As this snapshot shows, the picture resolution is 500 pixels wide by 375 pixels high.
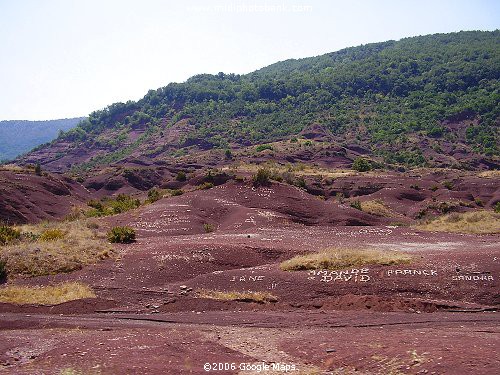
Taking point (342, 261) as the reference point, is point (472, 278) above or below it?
below

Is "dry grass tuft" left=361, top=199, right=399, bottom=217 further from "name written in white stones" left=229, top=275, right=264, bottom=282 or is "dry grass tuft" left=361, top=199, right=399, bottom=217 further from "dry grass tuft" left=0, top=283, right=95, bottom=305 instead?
"dry grass tuft" left=0, top=283, right=95, bottom=305

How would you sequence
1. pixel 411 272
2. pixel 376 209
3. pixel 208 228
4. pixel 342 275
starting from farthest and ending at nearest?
pixel 376 209 < pixel 208 228 < pixel 342 275 < pixel 411 272

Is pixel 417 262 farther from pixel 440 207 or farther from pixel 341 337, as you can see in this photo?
pixel 440 207

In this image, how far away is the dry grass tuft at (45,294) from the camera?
13969 millimetres

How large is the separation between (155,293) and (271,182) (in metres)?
22.8

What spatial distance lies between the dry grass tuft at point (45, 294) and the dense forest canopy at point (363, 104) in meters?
69.5

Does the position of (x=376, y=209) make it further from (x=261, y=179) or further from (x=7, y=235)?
(x=7, y=235)

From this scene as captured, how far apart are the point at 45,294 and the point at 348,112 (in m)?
97.7

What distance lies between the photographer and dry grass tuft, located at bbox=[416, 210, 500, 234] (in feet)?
89.2

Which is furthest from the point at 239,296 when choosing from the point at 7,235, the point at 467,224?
the point at 467,224

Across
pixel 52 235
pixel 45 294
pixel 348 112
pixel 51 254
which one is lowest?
pixel 45 294

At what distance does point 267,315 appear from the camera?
12.7m

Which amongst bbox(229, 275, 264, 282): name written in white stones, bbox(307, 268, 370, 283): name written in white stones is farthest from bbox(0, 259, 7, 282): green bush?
bbox(307, 268, 370, 283): name written in white stones

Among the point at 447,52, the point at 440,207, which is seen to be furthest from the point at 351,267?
the point at 447,52
